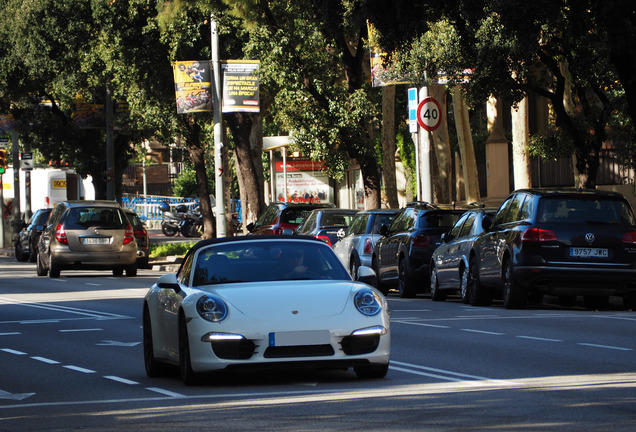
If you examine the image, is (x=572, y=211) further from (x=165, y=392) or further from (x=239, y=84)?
(x=239, y=84)

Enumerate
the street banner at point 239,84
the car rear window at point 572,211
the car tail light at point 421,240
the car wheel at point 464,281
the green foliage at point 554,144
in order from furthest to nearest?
1. the street banner at point 239,84
2. the green foliage at point 554,144
3. the car tail light at point 421,240
4. the car wheel at point 464,281
5. the car rear window at point 572,211

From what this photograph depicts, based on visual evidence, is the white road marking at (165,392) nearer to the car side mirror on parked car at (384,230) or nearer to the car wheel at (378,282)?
the car side mirror on parked car at (384,230)

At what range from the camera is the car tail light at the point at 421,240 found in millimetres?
23422

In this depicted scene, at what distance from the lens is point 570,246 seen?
60.5 feet

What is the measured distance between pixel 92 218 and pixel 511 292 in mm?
14826

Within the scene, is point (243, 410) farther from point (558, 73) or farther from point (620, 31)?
point (558, 73)

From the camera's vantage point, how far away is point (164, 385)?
11.0m

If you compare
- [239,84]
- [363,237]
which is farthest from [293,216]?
[363,237]

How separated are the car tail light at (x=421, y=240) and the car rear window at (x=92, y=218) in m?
10.1

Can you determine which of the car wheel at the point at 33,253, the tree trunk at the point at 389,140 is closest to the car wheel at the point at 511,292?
the tree trunk at the point at 389,140

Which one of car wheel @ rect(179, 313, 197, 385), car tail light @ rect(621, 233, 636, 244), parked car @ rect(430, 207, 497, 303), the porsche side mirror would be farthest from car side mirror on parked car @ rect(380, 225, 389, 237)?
car wheel @ rect(179, 313, 197, 385)

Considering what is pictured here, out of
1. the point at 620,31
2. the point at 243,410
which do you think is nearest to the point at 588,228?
the point at 620,31

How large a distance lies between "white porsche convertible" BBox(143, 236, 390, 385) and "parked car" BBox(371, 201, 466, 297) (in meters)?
11.9

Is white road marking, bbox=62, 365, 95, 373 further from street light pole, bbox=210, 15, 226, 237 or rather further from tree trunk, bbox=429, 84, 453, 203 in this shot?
tree trunk, bbox=429, 84, 453, 203
